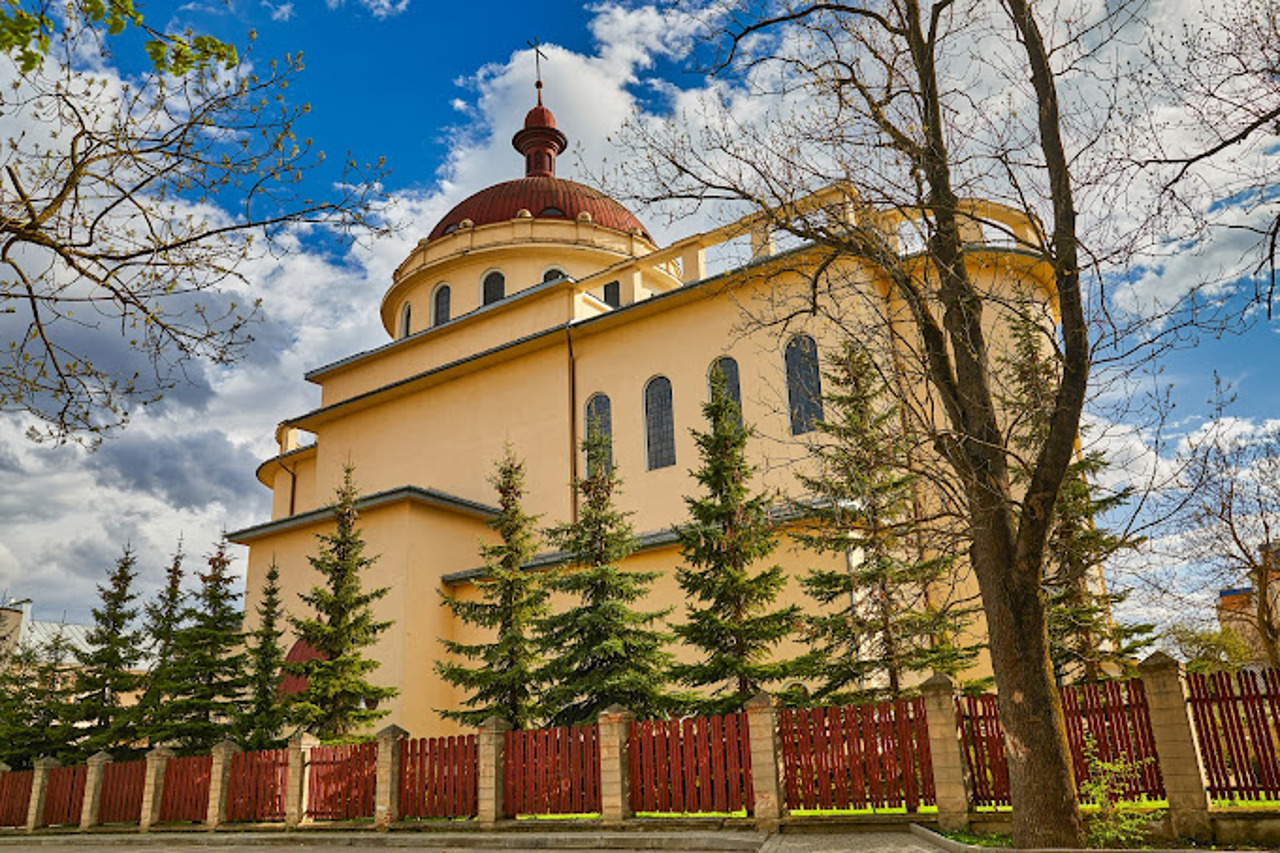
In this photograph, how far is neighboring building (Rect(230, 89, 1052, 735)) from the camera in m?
21.2

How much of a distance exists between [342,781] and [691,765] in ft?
22.9

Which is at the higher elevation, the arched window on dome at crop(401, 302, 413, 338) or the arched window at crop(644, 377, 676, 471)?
the arched window on dome at crop(401, 302, 413, 338)

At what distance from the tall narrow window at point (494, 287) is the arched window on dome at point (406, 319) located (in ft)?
11.0

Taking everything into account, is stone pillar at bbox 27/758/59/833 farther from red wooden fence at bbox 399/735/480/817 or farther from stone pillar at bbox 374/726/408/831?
red wooden fence at bbox 399/735/480/817

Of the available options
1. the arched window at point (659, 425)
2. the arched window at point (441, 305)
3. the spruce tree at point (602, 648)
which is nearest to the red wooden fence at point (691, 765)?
the spruce tree at point (602, 648)

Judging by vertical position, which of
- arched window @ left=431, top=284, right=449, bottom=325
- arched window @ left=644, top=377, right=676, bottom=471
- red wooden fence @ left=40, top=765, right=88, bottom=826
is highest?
arched window @ left=431, top=284, right=449, bottom=325

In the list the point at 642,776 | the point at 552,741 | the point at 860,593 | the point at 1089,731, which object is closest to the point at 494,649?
the point at 552,741

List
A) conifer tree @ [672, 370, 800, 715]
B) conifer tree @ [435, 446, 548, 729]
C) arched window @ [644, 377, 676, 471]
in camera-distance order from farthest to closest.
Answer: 1. arched window @ [644, 377, 676, 471]
2. conifer tree @ [435, 446, 548, 729]
3. conifer tree @ [672, 370, 800, 715]

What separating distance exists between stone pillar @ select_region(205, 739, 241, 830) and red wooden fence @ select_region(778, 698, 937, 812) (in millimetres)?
11424

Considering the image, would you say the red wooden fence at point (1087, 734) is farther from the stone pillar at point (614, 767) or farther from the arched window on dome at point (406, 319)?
the arched window on dome at point (406, 319)

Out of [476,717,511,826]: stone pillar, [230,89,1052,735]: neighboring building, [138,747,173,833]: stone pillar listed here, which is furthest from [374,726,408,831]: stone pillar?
[138,747,173,833]: stone pillar

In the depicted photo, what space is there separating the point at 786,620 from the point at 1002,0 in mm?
9106

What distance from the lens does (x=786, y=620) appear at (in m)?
14.3

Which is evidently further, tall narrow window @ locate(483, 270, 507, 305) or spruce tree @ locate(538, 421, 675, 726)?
Result: tall narrow window @ locate(483, 270, 507, 305)
